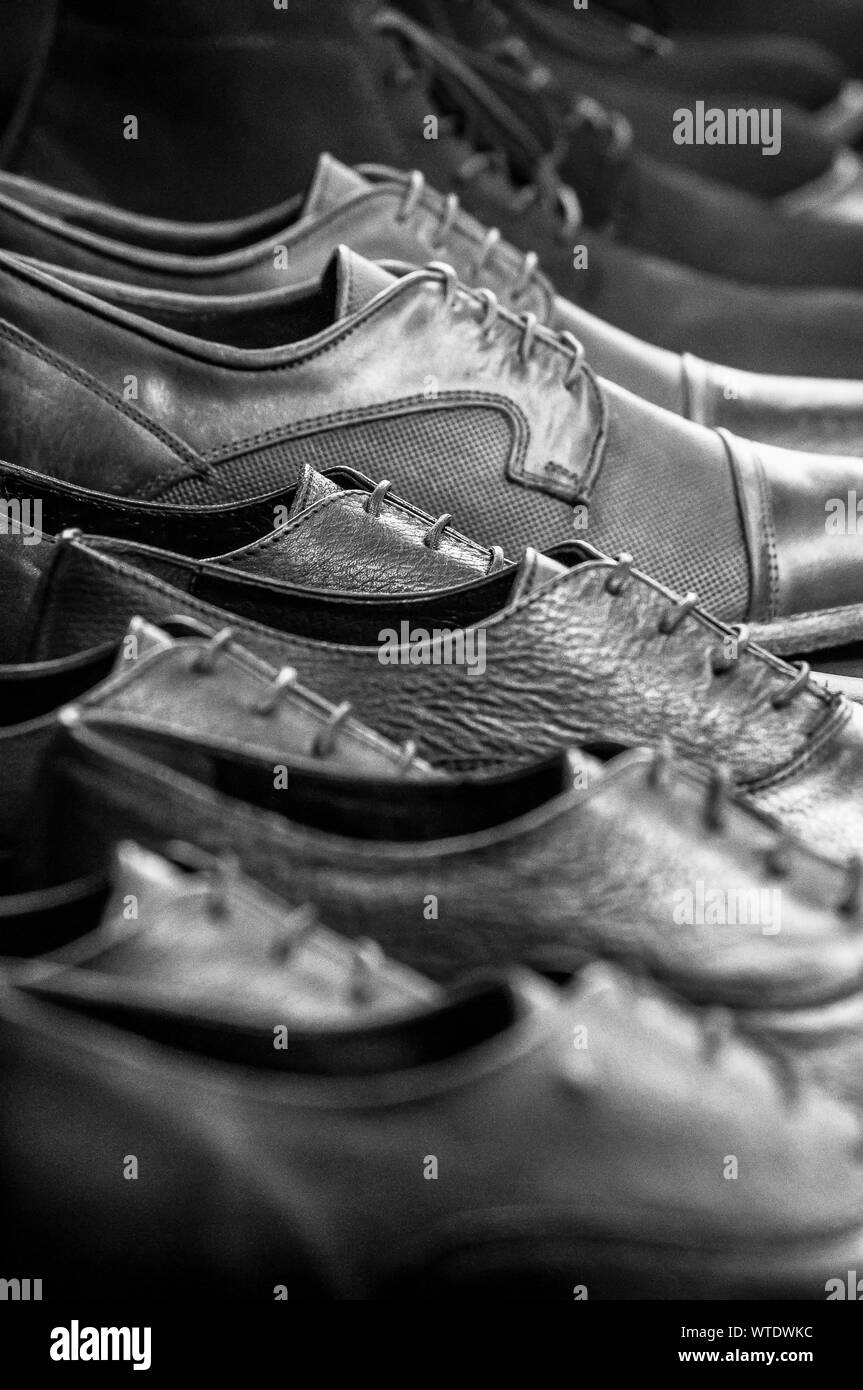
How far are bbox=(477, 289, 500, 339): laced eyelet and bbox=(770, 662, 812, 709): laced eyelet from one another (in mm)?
431

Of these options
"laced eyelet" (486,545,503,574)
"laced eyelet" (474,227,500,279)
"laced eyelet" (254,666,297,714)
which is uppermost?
"laced eyelet" (474,227,500,279)

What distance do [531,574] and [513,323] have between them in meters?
0.40

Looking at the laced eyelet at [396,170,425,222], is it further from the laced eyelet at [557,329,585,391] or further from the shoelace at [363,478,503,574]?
the shoelace at [363,478,503,574]

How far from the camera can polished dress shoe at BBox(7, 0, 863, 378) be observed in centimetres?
148

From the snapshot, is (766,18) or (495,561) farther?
(766,18)

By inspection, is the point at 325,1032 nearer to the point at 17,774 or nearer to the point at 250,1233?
the point at 250,1233

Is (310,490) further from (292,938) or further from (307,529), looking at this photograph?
(292,938)

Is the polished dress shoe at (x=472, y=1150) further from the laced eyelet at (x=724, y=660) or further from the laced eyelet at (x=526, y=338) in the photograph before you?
the laced eyelet at (x=526, y=338)

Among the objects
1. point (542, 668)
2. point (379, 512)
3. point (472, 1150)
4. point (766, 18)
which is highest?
point (766, 18)

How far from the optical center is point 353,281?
3.75 feet

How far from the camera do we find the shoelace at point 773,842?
2.24 ft

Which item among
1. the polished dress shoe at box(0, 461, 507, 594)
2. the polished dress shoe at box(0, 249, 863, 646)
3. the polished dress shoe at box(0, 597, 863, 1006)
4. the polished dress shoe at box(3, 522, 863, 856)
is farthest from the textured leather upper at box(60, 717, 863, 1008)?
the polished dress shoe at box(0, 249, 863, 646)

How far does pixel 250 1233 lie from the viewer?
2.06 ft

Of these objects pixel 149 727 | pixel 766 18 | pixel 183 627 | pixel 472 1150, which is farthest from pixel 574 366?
pixel 766 18
